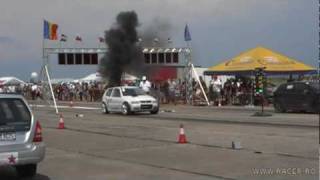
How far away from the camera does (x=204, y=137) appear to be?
17797 mm

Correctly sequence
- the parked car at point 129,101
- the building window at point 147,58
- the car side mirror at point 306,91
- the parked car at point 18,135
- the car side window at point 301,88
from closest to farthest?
the parked car at point 18,135, the car side mirror at point 306,91, the car side window at point 301,88, the parked car at point 129,101, the building window at point 147,58

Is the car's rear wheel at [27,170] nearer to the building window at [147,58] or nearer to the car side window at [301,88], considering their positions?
the car side window at [301,88]

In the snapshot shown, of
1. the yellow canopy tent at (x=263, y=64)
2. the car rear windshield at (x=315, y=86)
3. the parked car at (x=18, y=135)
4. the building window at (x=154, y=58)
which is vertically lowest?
the parked car at (x=18, y=135)

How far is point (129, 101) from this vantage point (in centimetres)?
3139

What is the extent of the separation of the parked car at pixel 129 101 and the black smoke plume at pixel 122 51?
54.2ft

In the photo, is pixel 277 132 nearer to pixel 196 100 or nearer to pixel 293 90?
pixel 293 90

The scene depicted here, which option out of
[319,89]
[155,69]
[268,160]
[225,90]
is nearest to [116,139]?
[268,160]

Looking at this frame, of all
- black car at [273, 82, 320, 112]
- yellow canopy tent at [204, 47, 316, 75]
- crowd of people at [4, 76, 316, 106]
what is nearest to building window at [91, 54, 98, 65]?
crowd of people at [4, 76, 316, 106]

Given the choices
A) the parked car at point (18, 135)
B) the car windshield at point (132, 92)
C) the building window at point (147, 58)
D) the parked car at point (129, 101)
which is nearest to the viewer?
the parked car at point (18, 135)

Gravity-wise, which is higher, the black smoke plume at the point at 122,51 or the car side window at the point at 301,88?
the black smoke plume at the point at 122,51

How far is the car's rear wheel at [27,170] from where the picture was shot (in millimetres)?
11242

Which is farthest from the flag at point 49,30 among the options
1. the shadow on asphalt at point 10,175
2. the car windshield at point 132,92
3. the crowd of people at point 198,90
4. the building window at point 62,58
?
the shadow on asphalt at point 10,175

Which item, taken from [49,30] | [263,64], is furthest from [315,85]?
[49,30]

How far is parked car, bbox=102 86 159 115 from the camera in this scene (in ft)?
103
